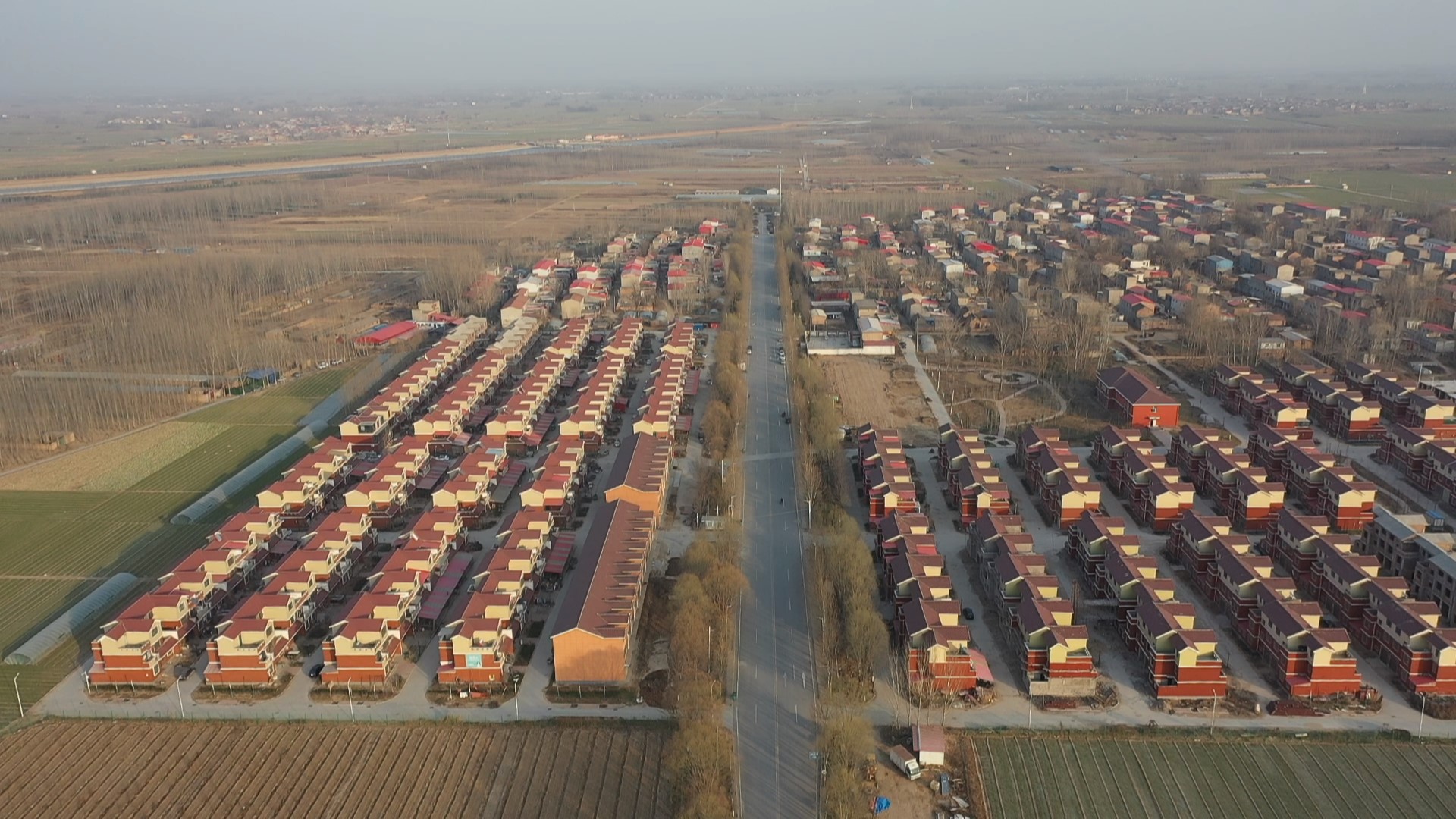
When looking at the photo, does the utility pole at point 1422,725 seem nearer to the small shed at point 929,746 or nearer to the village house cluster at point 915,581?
the village house cluster at point 915,581

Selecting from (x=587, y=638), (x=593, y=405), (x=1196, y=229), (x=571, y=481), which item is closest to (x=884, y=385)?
(x=593, y=405)

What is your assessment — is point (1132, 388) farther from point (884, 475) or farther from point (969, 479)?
point (884, 475)

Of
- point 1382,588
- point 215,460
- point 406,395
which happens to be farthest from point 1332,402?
point 215,460

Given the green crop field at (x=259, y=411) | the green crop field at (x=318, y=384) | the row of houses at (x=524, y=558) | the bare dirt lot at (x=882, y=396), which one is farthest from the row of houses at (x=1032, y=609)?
the green crop field at (x=318, y=384)

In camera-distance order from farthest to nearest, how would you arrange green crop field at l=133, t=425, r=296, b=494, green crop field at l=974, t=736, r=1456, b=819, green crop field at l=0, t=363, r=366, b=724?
1. green crop field at l=133, t=425, r=296, b=494
2. green crop field at l=0, t=363, r=366, b=724
3. green crop field at l=974, t=736, r=1456, b=819

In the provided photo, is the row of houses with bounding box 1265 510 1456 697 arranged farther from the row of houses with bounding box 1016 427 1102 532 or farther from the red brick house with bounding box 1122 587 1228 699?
the row of houses with bounding box 1016 427 1102 532

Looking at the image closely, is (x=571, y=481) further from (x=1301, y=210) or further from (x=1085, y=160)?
(x=1085, y=160)

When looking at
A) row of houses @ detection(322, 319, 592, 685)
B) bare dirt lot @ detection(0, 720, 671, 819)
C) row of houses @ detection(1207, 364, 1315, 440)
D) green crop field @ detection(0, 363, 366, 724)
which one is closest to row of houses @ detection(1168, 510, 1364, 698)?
row of houses @ detection(1207, 364, 1315, 440)
